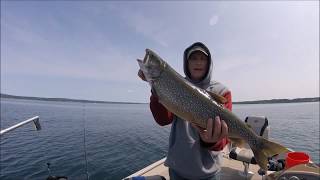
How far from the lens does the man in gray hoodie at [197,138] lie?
9.50 ft

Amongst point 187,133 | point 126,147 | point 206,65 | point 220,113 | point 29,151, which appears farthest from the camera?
point 126,147

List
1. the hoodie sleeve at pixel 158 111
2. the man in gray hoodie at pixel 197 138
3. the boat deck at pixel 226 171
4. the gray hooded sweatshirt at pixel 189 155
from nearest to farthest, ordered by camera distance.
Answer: the man in gray hoodie at pixel 197 138, the gray hooded sweatshirt at pixel 189 155, the hoodie sleeve at pixel 158 111, the boat deck at pixel 226 171

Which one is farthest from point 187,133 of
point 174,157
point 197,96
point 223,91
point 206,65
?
point 206,65

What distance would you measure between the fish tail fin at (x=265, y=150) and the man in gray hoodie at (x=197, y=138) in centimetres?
44

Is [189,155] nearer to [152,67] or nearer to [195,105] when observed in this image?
[195,105]

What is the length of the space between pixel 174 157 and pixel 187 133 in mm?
371

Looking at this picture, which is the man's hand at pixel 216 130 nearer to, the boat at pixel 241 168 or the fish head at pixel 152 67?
the fish head at pixel 152 67

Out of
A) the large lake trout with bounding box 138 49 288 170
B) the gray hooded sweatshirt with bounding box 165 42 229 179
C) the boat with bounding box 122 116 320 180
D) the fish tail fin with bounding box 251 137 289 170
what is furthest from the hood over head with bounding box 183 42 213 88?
the boat with bounding box 122 116 320 180

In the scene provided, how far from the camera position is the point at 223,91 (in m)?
3.34

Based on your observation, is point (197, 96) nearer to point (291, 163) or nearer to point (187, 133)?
point (187, 133)

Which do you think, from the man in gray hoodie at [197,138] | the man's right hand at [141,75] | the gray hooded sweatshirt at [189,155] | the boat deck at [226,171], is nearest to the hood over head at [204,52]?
the man in gray hoodie at [197,138]

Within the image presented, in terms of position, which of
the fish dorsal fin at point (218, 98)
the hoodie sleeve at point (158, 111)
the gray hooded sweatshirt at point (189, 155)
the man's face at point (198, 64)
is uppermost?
the man's face at point (198, 64)

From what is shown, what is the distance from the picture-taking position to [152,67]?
300cm

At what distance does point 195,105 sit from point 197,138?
20.8 inches
